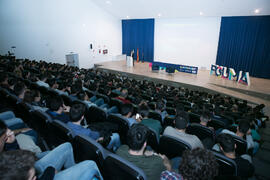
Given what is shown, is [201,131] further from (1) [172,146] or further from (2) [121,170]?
(2) [121,170]

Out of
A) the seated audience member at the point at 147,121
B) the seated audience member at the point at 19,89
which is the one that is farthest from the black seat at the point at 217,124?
the seated audience member at the point at 19,89

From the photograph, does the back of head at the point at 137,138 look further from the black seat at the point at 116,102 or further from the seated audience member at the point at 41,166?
the black seat at the point at 116,102

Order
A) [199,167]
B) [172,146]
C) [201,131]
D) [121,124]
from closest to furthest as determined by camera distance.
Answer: [199,167]
[172,146]
[121,124]
[201,131]

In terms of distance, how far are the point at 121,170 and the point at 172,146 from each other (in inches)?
41.3

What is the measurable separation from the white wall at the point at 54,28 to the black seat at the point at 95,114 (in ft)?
35.5

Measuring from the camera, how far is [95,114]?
3.34m

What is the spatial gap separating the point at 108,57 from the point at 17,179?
1693cm

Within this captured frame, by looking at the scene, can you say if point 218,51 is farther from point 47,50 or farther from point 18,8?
point 18,8

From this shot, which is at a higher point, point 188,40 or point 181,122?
point 188,40

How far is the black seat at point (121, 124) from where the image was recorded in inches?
110

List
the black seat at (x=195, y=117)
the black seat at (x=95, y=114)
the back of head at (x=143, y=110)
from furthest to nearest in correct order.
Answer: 1. the black seat at (x=195, y=117)
2. the back of head at (x=143, y=110)
3. the black seat at (x=95, y=114)

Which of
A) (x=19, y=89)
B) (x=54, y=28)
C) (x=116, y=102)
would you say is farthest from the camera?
(x=54, y=28)

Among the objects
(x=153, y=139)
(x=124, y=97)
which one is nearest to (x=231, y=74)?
(x=124, y=97)

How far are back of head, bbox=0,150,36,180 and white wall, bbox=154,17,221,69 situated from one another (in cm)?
1437
